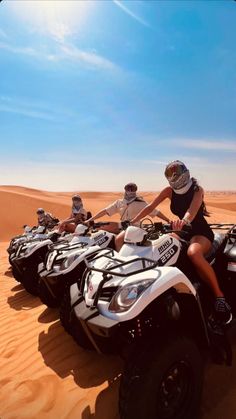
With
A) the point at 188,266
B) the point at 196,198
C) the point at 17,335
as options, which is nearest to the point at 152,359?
the point at 188,266

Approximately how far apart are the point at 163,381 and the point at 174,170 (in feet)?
6.96

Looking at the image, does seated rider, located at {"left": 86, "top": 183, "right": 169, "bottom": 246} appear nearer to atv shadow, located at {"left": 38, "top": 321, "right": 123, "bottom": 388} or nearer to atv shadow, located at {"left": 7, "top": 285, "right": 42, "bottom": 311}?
atv shadow, located at {"left": 7, "top": 285, "right": 42, "bottom": 311}

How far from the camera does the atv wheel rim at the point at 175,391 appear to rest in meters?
2.48

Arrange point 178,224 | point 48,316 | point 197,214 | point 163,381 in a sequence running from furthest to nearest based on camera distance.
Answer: point 48,316
point 197,214
point 178,224
point 163,381

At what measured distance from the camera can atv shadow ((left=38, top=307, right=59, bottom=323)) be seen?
5.21m

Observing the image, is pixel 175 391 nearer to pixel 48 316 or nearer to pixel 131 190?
pixel 48 316

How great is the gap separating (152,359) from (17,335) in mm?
3113

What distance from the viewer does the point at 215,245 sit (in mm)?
3777

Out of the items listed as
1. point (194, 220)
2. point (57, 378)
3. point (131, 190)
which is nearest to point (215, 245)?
point (194, 220)

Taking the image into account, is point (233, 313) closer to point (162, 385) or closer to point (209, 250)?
point (209, 250)

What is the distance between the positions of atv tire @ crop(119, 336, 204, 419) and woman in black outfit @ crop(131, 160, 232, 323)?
81cm

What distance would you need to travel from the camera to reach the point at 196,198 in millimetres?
3709

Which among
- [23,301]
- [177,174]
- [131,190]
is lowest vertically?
[23,301]

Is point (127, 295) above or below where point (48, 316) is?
above
